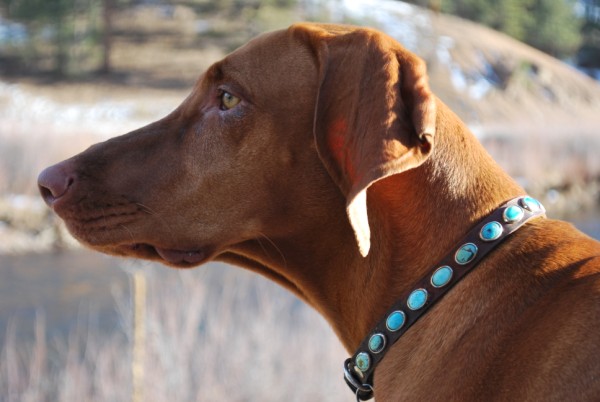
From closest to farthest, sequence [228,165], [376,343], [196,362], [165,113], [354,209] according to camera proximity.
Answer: [354,209] < [376,343] < [228,165] < [196,362] < [165,113]

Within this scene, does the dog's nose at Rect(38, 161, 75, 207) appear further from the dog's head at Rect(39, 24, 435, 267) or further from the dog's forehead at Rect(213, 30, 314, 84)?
the dog's forehead at Rect(213, 30, 314, 84)

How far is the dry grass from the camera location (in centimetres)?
722

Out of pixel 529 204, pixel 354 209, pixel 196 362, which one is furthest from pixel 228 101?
pixel 196 362

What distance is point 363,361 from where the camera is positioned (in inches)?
101

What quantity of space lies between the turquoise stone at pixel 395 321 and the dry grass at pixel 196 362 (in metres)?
4.90

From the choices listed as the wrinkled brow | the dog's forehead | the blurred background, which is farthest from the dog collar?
the blurred background

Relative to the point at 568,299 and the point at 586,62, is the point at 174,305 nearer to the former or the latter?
the point at 568,299

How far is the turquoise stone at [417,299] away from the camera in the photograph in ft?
8.13

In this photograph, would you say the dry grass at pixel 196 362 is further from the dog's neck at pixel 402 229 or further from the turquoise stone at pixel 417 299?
the turquoise stone at pixel 417 299

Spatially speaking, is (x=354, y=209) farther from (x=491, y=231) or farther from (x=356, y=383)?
(x=356, y=383)

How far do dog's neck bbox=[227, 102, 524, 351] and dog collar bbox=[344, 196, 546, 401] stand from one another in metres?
0.05

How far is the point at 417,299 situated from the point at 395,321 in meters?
0.10

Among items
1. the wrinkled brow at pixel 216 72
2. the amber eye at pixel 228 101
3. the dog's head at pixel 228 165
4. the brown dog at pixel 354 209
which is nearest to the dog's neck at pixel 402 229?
the brown dog at pixel 354 209

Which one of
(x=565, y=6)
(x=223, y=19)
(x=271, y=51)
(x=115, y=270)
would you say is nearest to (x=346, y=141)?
(x=271, y=51)
